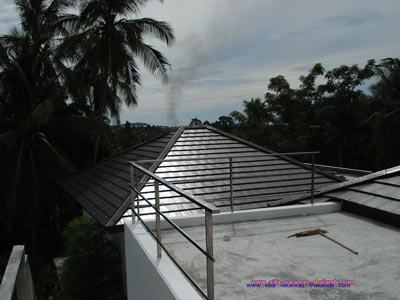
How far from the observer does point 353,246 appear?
3980 mm

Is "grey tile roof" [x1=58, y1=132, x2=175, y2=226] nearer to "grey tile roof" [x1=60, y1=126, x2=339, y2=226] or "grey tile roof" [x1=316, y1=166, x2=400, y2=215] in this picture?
"grey tile roof" [x1=60, y1=126, x2=339, y2=226]

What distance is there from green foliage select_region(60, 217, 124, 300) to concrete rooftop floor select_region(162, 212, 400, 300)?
12.0ft

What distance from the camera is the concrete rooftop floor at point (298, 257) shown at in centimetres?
293

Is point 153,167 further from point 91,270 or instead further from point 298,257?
point 298,257

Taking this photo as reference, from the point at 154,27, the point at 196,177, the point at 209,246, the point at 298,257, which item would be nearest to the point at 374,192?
the point at 298,257

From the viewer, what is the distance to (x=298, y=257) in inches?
145

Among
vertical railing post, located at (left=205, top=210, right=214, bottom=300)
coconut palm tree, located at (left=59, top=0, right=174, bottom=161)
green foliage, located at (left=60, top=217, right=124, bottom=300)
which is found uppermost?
coconut palm tree, located at (left=59, top=0, right=174, bottom=161)

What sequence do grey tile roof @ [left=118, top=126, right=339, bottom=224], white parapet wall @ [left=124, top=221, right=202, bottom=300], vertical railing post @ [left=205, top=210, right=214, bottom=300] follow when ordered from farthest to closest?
grey tile roof @ [left=118, top=126, right=339, bottom=224] < white parapet wall @ [left=124, top=221, right=202, bottom=300] < vertical railing post @ [left=205, top=210, right=214, bottom=300]

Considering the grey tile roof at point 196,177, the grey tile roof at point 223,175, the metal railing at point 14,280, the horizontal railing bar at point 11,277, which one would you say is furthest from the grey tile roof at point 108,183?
the horizontal railing bar at point 11,277

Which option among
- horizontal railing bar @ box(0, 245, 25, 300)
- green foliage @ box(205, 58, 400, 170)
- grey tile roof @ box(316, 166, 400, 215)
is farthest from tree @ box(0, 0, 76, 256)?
green foliage @ box(205, 58, 400, 170)

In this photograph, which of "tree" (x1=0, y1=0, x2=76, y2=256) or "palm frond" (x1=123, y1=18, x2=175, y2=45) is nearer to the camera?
"tree" (x1=0, y1=0, x2=76, y2=256)

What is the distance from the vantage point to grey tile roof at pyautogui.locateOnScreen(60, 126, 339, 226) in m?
7.48

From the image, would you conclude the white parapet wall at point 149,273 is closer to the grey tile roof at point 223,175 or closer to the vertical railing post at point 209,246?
the vertical railing post at point 209,246

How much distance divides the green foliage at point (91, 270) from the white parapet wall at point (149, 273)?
9.55 ft
